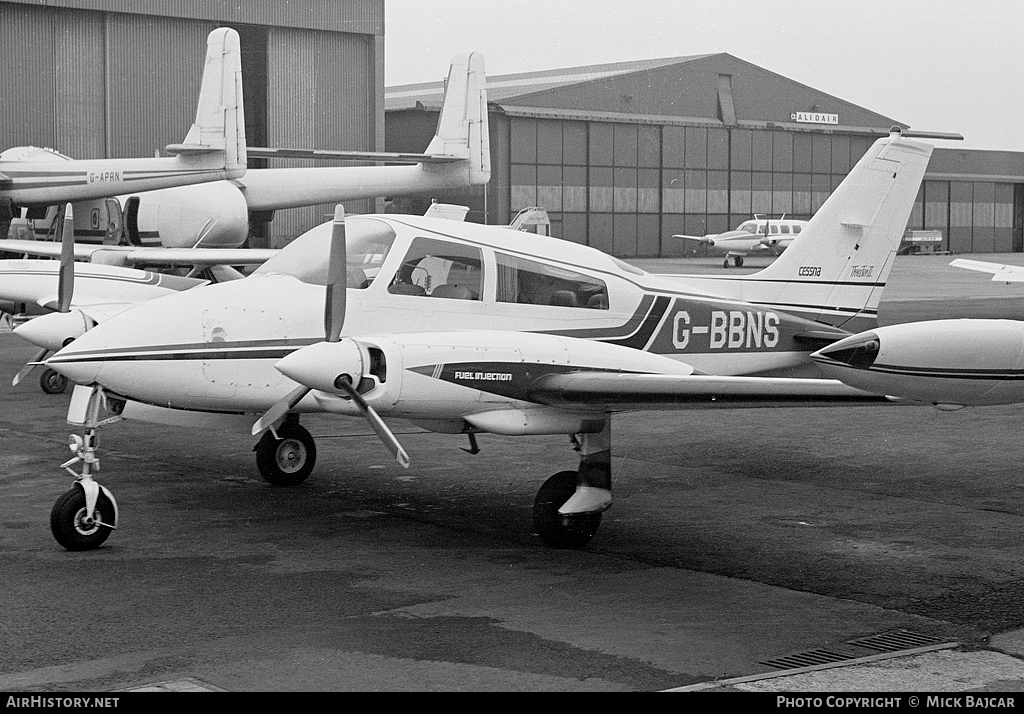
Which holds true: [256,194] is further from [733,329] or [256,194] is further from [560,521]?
[560,521]

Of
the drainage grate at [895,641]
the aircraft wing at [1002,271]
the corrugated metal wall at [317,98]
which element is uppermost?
the corrugated metal wall at [317,98]

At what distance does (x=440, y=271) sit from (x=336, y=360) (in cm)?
172

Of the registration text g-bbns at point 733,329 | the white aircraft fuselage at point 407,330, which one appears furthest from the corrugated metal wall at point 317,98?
the white aircraft fuselage at point 407,330

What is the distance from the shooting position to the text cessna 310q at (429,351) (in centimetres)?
747

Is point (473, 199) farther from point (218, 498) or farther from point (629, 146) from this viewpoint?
point (218, 498)

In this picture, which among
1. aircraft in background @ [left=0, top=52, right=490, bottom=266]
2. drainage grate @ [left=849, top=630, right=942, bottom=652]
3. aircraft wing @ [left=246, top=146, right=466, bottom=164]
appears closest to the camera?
drainage grate @ [left=849, top=630, right=942, bottom=652]

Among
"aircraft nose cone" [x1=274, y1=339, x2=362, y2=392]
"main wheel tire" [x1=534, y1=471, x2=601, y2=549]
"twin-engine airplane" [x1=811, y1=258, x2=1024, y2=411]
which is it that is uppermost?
"twin-engine airplane" [x1=811, y1=258, x2=1024, y2=411]

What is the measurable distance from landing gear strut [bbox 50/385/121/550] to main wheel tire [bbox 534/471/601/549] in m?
2.81

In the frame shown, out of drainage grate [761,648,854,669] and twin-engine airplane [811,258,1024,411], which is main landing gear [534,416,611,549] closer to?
drainage grate [761,648,854,669]

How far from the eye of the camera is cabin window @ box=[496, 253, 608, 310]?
890 centimetres

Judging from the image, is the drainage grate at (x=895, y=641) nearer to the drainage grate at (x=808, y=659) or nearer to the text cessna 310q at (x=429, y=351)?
the drainage grate at (x=808, y=659)

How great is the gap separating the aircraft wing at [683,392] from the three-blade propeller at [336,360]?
105 centimetres

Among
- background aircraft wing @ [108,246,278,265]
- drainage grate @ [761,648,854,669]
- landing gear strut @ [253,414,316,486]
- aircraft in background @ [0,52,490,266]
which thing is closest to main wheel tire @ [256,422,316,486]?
landing gear strut @ [253,414,316,486]

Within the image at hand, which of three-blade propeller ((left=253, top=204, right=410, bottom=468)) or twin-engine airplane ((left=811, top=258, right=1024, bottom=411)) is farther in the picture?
three-blade propeller ((left=253, top=204, right=410, bottom=468))
